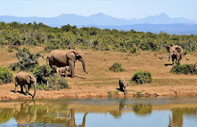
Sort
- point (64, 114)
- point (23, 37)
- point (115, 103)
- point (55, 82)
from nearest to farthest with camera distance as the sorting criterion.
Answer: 1. point (64, 114)
2. point (115, 103)
3. point (55, 82)
4. point (23, 37)

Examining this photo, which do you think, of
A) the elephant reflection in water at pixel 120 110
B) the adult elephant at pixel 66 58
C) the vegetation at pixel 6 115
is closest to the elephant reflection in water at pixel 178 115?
the elephant reflection in water at pixel 120 110

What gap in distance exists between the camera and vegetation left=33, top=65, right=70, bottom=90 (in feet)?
83.6

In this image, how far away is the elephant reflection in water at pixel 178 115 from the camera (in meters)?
18.3

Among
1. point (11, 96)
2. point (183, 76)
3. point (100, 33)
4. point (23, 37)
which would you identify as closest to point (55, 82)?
point (11, 96)

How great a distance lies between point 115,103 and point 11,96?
5.59 m

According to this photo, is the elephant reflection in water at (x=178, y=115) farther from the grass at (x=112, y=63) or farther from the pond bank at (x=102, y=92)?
the grass at (x=112, y=63)

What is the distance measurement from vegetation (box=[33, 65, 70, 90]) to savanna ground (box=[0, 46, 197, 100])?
47cm

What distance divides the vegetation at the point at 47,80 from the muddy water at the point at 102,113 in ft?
7.16

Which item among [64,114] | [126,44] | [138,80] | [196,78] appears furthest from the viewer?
[126,44]

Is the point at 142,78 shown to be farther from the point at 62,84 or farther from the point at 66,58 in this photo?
the point at 66,58

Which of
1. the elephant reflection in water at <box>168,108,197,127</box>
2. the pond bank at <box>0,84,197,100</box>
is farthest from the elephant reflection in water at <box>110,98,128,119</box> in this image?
the elephant reflection in water at <box>168,108,197,127</box>

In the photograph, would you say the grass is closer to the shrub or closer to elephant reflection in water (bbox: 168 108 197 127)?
the shrub

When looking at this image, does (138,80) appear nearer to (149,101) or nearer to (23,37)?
(149,101)

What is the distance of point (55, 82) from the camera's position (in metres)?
25.7
